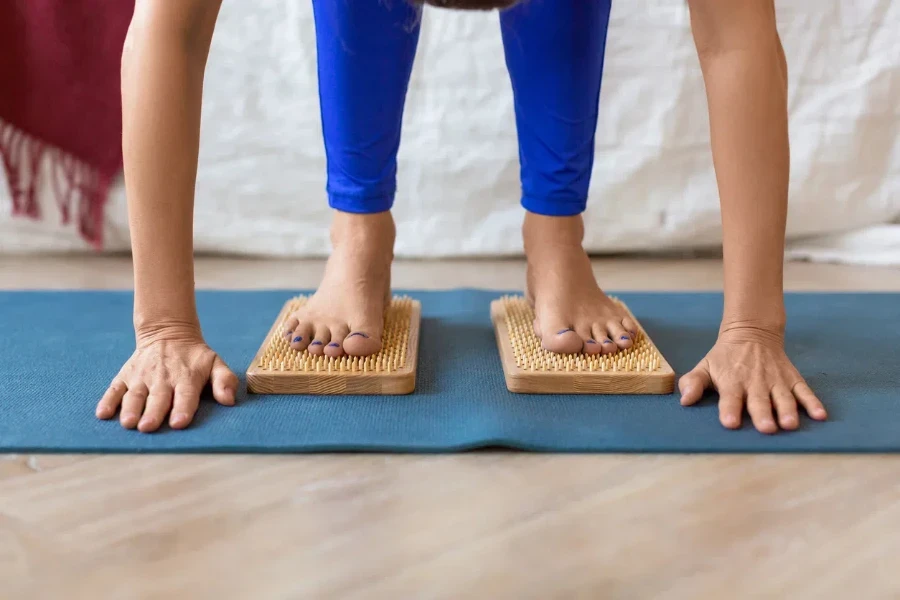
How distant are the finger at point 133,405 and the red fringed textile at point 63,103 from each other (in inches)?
38.7

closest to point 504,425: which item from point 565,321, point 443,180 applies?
point 565,321

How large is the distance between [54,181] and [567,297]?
120 centimetres

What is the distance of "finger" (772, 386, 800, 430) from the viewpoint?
0.92 metres

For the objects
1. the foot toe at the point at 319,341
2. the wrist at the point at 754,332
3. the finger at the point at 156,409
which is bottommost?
the finger at the point at 156,409

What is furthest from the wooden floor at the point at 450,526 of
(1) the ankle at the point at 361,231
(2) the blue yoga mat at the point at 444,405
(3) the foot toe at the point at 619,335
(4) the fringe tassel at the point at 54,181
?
Answer: (4) the fringe tassel at the point at 54,181

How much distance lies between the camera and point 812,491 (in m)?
0.81

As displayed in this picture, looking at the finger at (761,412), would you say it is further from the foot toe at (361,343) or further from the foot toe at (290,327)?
the foot toe at (290,327)

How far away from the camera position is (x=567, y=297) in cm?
118

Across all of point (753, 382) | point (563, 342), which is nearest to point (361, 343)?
point (563, 342)

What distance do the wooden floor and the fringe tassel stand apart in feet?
3.51

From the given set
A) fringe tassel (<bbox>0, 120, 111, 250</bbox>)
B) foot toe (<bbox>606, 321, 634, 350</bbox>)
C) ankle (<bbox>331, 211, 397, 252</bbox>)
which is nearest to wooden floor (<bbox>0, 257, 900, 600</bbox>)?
foot toe (<bbox>606, 321, 634, 350</bbox>)

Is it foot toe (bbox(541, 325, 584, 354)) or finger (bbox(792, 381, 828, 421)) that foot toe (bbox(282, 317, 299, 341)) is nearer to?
foot toe (bbox(541, 325, 584, 354))

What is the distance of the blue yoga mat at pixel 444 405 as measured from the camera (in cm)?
88

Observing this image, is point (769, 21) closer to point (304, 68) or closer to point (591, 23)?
point (591, 23)
